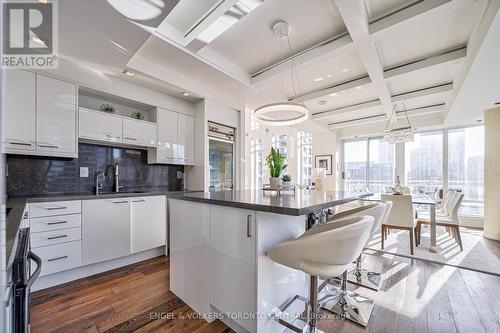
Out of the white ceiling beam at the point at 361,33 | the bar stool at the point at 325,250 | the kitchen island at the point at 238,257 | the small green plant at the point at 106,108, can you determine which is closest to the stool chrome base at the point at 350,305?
the kitchen island at the point at 238,257

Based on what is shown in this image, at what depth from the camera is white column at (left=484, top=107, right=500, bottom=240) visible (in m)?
3.80

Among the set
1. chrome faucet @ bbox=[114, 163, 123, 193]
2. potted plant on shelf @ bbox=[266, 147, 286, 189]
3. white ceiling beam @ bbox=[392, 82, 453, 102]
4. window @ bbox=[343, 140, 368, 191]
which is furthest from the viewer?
window @ bbox=[343, 140, 368, 191]

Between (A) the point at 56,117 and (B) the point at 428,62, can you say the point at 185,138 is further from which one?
(B) the point at 428,62

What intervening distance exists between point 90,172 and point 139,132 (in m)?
0.82

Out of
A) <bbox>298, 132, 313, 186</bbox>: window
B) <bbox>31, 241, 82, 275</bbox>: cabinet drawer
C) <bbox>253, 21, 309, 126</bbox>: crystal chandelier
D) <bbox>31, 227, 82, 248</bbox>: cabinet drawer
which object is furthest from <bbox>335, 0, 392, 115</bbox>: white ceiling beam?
<bbox>298, 132, 313, 186</bbox>: window

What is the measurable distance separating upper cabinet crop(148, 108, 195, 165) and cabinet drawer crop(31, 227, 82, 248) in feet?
4.33

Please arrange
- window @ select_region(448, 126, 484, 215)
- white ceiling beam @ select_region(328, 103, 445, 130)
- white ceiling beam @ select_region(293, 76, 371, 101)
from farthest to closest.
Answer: window @ select_region(448, 126, 484, 215) → white ceiling beam @ select_region(328, 103, 445, 130) → white ceiling beam @ select_region(293, 76, 371, 101)

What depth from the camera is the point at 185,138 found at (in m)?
3.57

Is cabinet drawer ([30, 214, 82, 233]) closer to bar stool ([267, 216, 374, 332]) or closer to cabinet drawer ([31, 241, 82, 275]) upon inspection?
cabinet drawer ([31, 241, 82, 275])

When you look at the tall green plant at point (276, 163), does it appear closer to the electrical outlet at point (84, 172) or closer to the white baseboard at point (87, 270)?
the white baseboard at point (87, 270)

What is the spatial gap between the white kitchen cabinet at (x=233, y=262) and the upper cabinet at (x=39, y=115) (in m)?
2.07

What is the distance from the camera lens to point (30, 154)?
7.43 feet

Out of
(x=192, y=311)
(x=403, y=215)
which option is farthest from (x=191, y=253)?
(x=403, y=215)

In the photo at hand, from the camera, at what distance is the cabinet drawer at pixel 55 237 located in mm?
2055
